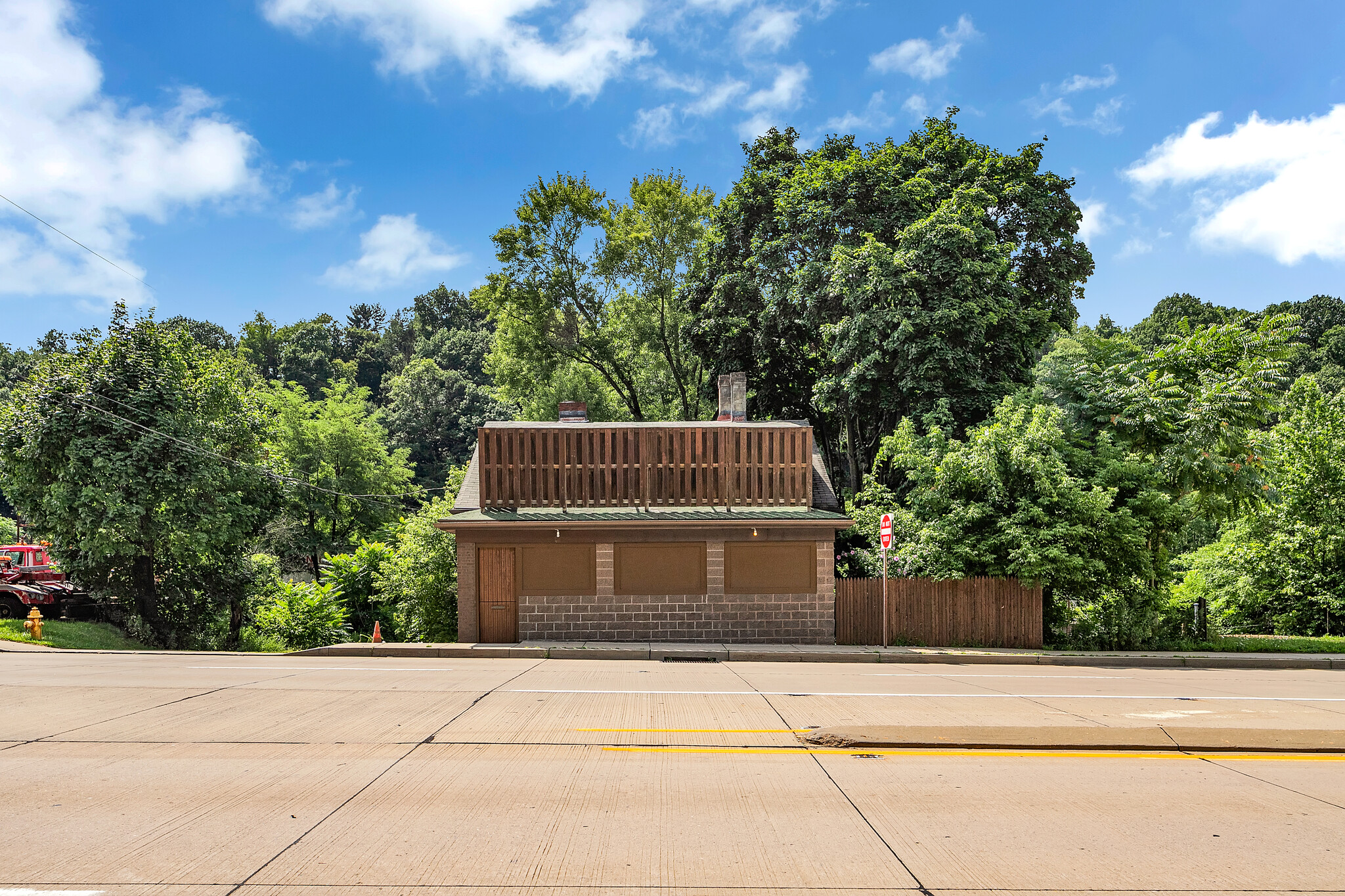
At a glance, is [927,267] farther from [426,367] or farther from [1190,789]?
[426,367]

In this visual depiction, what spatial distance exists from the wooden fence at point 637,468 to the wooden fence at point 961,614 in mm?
3116

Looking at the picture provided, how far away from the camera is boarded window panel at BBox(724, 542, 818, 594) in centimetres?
1839

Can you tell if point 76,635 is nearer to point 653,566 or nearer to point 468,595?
point 468,595

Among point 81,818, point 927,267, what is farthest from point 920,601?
point 81,818

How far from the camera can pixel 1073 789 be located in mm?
6523

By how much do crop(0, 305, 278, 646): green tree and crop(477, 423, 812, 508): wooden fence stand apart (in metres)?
8.57

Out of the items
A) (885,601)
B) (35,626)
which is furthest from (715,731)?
(35,626)

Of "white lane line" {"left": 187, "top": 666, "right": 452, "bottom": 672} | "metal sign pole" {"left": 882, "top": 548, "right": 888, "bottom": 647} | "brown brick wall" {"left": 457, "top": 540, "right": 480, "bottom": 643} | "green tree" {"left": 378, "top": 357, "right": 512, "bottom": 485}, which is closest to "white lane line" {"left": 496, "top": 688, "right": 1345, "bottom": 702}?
"white lane line" {"left": 187, "top": 666, "right": 452, "bottom": 672}

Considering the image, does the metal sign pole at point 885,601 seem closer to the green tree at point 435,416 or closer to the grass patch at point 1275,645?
the grass patch at point 1275,645

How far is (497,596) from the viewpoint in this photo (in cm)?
1828

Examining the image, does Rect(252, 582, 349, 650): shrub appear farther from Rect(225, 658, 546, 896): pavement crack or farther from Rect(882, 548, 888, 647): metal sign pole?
Rect(882, 548, 888, 647): metal sign pole

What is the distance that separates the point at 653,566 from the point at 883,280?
11861mm

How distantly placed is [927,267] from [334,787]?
22.4 m

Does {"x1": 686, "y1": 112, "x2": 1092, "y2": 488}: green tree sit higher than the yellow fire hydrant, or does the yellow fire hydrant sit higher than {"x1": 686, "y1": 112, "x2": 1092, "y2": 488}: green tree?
{"x1": 686, "y1": 112, "x2": 1092, "y2": 488}: green tree
